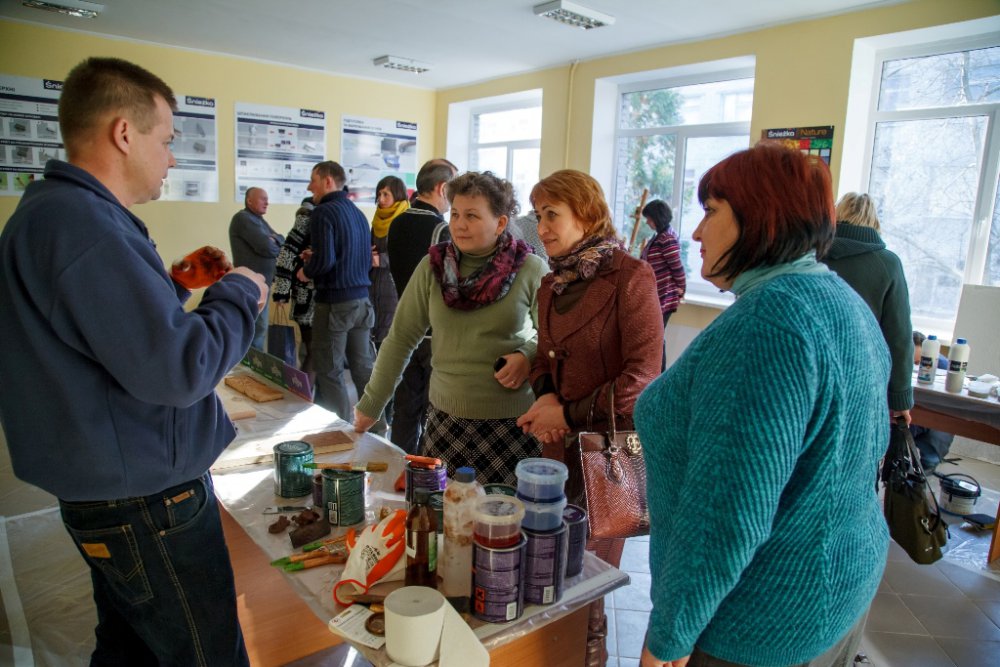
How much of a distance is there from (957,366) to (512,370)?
2200mm

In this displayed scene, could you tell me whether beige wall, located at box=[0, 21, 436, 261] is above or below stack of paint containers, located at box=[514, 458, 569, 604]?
above

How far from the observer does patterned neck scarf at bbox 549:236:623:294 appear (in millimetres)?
1674

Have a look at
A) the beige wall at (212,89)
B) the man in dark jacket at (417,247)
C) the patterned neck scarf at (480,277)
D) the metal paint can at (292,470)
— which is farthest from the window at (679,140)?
the metal paint can at (292,470)

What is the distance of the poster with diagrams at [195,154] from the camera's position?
5.60m

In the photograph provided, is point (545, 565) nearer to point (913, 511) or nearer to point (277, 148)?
point (913, 511)

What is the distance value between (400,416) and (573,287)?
5.40 ft

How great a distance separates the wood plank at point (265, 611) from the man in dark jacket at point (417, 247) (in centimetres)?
115

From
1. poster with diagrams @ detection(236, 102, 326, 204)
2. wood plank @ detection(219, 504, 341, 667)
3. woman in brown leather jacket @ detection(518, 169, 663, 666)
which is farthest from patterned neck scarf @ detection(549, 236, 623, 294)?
poster with diagrams @ detection(236, 102, 326, 204)

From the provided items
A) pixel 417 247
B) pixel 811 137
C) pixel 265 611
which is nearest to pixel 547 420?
pixel 265 611

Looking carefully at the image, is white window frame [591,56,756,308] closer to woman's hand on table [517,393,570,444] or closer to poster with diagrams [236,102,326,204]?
poster with diagrams [236,102,326,204]

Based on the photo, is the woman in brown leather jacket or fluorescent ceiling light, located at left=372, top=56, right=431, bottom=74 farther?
fluorescent ceiling light, located at left=372, top=56, right=431, bottom=74

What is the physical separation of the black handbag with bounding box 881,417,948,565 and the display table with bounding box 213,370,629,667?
4.70 feet

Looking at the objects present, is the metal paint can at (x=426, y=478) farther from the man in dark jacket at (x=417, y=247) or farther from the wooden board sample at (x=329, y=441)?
the man in dark jacket at (x=417, y=247)

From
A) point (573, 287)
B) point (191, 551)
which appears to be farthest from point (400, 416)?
point (191, 551)
